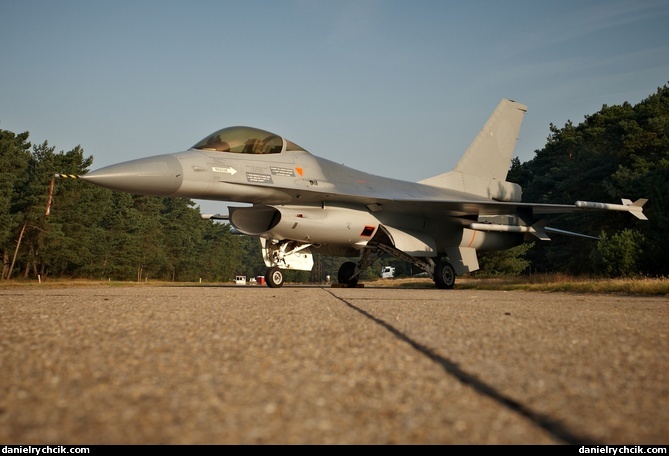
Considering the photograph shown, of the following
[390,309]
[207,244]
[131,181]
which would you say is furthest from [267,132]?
[207,244]

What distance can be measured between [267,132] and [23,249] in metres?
29.3

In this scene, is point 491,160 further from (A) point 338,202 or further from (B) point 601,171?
(B) point 601,171

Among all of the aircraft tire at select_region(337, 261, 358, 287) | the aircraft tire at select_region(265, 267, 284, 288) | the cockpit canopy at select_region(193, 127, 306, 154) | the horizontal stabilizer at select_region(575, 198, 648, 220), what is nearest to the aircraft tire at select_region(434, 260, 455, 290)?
the aircraft tire at select_region(337, 261, 358, 287)

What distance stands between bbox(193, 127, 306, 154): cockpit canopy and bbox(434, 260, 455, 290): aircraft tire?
5540mm

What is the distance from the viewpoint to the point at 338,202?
14539 mm

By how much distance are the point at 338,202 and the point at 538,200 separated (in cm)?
3602

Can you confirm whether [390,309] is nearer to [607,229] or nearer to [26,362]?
[26,362]

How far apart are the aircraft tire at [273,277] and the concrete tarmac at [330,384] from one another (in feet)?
32.8

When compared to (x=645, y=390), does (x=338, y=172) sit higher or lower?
higher

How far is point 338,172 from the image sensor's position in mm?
15016

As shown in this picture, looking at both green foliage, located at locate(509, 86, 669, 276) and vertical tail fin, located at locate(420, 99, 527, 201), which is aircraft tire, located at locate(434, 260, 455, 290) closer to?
vertical tail fin, located at locate(420, 99, 527, 201)

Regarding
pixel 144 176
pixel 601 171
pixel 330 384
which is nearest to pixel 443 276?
pixel 144 176

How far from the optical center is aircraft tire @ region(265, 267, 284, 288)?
14.5 meters

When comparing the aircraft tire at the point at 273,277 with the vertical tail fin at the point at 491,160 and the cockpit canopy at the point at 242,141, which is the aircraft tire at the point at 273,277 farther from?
the vertical tail fin at the point at 491,160
